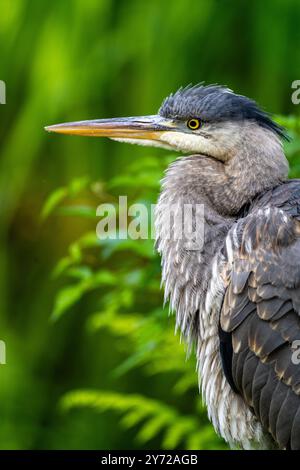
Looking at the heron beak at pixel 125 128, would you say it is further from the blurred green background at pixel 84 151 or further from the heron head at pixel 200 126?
the blurred green background at pixel 84 151

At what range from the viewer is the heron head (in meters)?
3.88

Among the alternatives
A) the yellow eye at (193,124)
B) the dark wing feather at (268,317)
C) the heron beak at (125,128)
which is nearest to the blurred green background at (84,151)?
the heron beak at (125,128)

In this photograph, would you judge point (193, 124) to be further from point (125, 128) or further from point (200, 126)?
point (125, 128)

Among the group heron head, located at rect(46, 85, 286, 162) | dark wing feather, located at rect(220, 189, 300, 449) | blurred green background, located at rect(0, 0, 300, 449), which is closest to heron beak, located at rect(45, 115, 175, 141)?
heron head, located at rect(46, 85, 286, 162)

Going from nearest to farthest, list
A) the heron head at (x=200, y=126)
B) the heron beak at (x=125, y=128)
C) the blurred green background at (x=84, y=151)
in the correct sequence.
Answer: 1. the heron head at (x=200, y=126)
2. the heron beak at (x=125, y=128)
3. the blurred green background at (x=84, y=151)

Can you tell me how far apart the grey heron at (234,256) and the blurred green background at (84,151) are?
A: 1.30 metres

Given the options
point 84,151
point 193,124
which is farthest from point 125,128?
point 84,151

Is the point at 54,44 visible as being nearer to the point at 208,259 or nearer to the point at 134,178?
the point at 134,178

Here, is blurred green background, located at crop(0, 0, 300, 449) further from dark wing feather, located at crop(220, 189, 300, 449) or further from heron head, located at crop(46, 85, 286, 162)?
dark wing feather, located at crop(220, 189, 300, 449)

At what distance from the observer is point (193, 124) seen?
398cm

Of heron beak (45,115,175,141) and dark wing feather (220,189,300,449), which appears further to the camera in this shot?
heron beak (45,115,175,141)

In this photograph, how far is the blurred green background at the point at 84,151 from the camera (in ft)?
18.5

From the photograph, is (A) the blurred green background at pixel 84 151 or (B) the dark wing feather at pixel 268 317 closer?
(B) the dark wing feather at pixel 268 317
